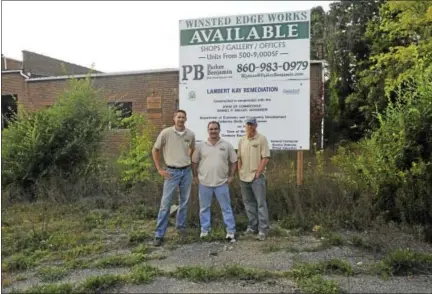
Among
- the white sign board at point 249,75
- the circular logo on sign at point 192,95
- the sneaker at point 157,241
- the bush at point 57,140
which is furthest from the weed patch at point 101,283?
the bush at point 57,140

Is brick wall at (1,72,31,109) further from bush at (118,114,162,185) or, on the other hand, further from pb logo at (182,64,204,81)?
pb logo at (182,64,204,81)

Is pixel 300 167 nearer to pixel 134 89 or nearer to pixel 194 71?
pixel 194 71

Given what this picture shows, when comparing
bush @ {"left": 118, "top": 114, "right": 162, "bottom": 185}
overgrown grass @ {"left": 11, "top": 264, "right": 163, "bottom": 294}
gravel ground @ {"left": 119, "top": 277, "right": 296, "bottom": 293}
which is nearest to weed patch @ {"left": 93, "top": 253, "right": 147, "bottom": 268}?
overgrown grass @ {"left": 11, "top": 264, "right": 163, "bottom": 294}

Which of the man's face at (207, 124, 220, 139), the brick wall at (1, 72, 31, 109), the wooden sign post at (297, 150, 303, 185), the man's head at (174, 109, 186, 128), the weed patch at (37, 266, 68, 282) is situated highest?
the brick wall at (1, 72, 31, 109)

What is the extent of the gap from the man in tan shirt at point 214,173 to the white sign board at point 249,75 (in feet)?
5.59

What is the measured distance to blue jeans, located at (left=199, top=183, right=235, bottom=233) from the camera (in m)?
6.75

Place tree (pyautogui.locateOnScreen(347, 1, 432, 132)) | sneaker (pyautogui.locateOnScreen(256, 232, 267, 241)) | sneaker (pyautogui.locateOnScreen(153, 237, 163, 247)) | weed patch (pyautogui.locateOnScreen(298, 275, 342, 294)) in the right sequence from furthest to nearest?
tree (pyautogui.locateOnScreen(347, 1, 432, 132)), sneaker (pyautogui.locateOnScreen(256, 232, 267, 241)), sneaker (pyautogui.locateOnScreen(153, 237, 163, 247)), weed patch (pyautogui.locateOnScreen(298, 275, 342, 294))

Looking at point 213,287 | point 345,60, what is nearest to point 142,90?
point 345,60

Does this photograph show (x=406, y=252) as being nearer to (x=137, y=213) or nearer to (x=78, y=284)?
(x=78, y=284)

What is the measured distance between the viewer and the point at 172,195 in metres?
6.94

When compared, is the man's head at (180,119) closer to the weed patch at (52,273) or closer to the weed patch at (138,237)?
the weed patch at (138,237)

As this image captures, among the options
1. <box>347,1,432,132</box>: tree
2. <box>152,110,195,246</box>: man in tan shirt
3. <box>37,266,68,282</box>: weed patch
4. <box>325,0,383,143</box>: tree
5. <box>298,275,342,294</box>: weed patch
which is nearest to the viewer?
<box>298,275,342,294</box>: weed patch

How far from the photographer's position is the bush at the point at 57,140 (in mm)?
10328

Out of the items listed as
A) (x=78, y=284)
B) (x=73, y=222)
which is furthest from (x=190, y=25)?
(x=78, y=284)
